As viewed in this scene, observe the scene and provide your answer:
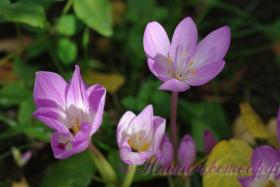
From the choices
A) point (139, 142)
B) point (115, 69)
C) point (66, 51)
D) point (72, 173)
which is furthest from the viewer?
point (115, 69)

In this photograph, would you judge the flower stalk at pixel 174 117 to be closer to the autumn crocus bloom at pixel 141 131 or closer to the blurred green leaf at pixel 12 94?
the autumn crocus bloom at pixel 141 131

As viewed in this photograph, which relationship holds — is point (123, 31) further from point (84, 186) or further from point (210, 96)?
point (84, 186)

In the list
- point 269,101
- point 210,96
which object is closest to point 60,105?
point 210,96

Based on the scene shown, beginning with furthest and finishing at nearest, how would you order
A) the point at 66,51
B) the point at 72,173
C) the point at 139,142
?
the point at 66,51
the point at 72,173
the point at 139,142

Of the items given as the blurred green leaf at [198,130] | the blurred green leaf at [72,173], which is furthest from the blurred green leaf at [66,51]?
the blurred green leaf at [198,130]

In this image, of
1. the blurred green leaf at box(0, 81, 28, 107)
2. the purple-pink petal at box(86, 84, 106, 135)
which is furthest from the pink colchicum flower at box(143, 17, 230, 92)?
the blurred green leaf at box(0, 81, 28, 107)

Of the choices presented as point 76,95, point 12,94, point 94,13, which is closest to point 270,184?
point 76,95

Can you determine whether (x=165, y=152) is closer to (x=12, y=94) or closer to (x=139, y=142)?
(x=139, y=142)
